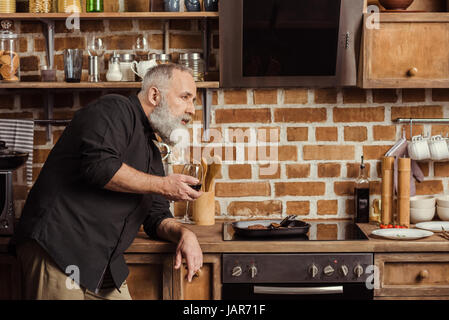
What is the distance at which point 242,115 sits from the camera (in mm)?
3018

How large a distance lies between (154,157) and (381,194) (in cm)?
114

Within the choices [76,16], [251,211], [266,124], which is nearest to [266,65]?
[266,124]

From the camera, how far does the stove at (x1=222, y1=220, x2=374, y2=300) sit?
2404 mm

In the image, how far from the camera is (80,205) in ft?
6.75

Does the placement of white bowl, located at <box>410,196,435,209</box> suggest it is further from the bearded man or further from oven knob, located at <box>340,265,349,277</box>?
the bearded man

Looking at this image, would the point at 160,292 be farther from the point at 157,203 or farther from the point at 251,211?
the point at 251,211

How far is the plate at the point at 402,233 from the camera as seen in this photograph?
8.16 feet

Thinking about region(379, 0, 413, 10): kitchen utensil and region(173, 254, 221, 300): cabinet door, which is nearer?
region(173, 254, 221, 300): cabinet door

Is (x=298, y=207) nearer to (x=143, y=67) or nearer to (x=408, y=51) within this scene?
(x=408, y=51)

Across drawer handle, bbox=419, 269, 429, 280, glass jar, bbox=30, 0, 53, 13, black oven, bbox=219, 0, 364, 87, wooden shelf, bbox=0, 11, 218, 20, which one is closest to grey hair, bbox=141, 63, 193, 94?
wooden shelf, bbox=0, 11, 218, 20

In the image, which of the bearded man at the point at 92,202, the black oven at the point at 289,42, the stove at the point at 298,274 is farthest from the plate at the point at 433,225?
A: the bearded man at the point at 92,202

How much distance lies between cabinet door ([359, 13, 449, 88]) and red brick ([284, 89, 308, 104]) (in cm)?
38

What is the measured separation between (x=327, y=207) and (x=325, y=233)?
411 mm

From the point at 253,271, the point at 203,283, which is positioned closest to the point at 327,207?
the point at 253,271
